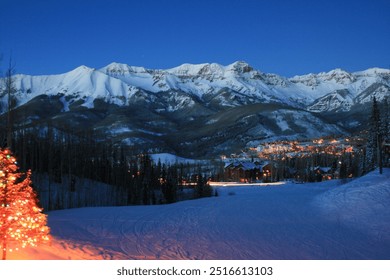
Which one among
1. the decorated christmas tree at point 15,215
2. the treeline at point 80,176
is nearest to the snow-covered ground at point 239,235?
the decorated christmas tree at point 15,215

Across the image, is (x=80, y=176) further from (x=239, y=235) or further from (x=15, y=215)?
(x=15, y=215)

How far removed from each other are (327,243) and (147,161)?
2021 inches

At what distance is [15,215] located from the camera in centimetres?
887

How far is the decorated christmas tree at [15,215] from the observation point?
8.82 metres

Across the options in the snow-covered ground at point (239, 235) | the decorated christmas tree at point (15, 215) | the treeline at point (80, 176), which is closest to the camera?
the decorated christmas tree at point (15, 215)

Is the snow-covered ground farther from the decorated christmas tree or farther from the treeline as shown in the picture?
the treeline

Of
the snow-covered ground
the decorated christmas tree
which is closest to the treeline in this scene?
the snow-covered ground

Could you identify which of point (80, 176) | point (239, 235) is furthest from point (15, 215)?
point (80, 176)

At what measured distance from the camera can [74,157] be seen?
156 ft

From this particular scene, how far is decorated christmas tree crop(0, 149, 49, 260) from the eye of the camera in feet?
28.9

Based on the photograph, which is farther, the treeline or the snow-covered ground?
the treeline

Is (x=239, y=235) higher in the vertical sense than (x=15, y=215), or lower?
lower

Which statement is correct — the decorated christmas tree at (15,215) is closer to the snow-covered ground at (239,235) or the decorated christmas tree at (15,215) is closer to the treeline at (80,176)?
the snow-covered ground at (239,235)
